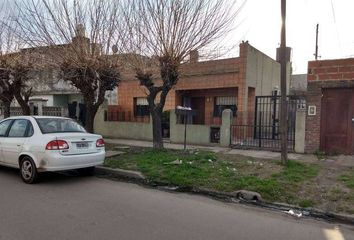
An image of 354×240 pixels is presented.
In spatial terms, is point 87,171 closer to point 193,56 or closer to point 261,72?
point 193,56

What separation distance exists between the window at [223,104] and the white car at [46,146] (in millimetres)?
11165

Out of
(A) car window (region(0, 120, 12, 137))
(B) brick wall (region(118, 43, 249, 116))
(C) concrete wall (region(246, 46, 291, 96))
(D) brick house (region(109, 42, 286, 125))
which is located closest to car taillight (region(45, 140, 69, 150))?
(A) car window (region(0, 120, 12, 137))

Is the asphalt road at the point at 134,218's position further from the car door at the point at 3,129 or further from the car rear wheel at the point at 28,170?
the car door at the point at 3,129

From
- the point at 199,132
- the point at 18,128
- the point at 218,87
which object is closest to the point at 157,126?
the point at 199,132

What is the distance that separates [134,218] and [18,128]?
15.2 ft

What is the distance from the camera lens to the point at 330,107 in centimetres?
1090

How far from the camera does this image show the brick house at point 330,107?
1059 cm

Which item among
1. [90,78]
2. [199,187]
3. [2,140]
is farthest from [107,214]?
[90,78]

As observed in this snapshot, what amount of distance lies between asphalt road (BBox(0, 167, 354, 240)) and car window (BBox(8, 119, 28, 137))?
150cm

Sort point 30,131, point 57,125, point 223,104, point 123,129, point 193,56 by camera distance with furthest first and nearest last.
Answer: point 223,104 < point 123,129 < point 193,56 < point 57,125 < point 30,131

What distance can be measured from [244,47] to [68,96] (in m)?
13.9

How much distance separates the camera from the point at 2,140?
8.46 metres

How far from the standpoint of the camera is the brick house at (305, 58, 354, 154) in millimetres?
10594

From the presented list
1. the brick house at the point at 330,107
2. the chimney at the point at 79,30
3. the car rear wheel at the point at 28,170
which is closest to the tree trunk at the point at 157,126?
the chimney at the point at 79,30
